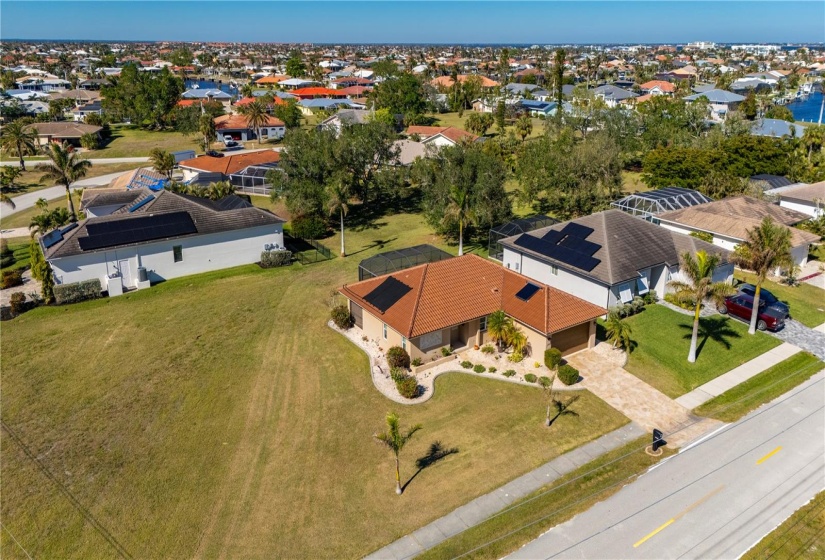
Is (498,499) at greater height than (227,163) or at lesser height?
lesser

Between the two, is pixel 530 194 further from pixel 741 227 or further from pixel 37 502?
pixel 37 502

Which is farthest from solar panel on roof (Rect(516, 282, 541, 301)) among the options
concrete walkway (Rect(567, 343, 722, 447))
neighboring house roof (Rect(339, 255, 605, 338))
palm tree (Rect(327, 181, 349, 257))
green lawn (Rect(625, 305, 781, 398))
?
palm tree (Rect(327, 181, 349, 257))

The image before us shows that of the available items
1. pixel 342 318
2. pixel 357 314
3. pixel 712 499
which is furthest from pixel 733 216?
pixel 342 318

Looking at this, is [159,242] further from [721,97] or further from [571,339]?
[721,97]

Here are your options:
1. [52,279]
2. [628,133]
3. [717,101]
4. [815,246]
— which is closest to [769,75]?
[717,101]

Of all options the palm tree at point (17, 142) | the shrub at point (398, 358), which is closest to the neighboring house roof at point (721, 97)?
the shrub at point (398, 358)
